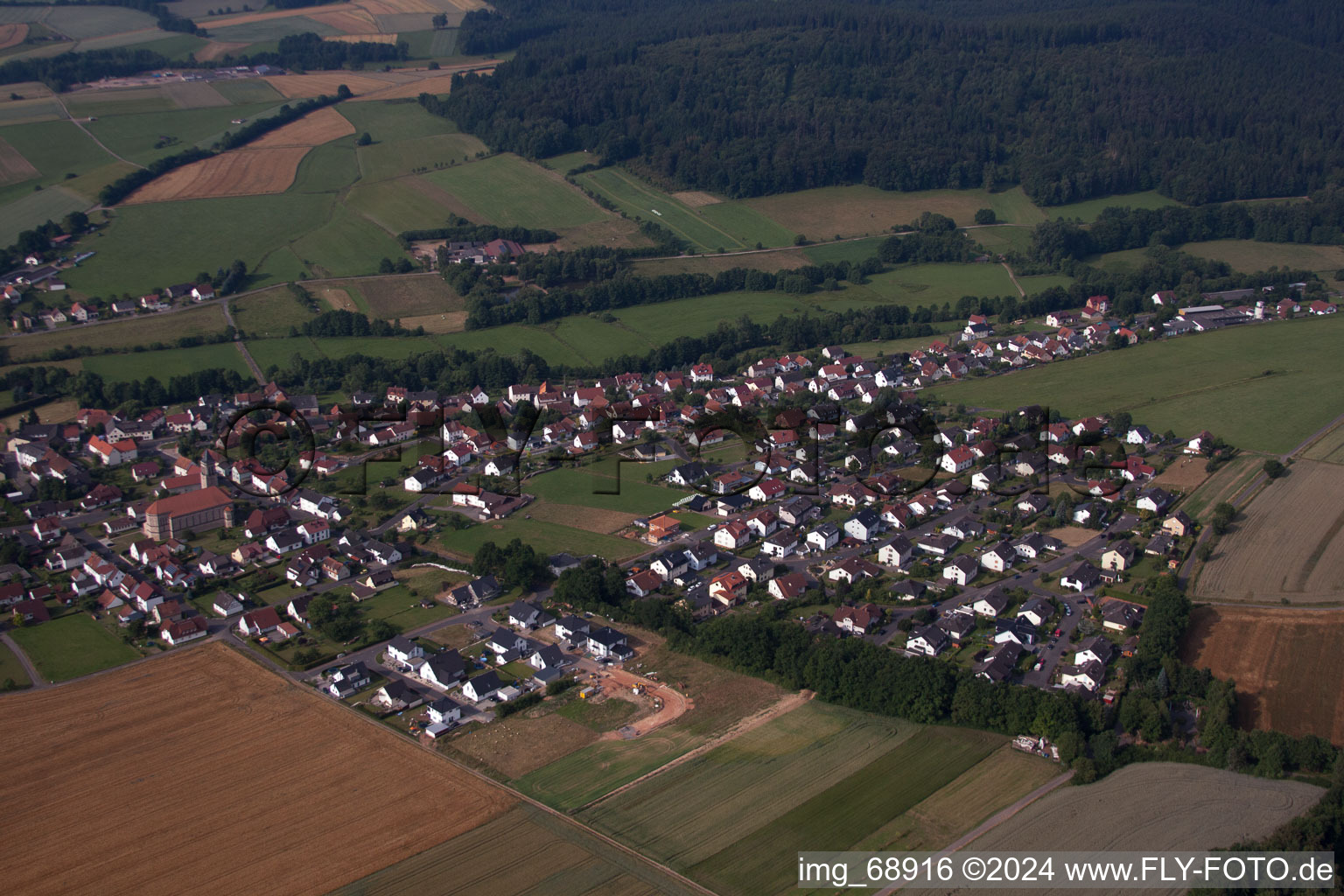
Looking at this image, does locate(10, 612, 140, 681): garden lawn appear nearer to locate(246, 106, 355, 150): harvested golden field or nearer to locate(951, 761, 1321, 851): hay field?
locate(951, 761, 1321, 851): hay field

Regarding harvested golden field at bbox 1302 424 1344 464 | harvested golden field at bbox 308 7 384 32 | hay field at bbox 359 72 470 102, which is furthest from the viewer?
harvested golden field at bbox 308 7 384 32

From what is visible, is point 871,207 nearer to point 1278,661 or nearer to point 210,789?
point 1278,661

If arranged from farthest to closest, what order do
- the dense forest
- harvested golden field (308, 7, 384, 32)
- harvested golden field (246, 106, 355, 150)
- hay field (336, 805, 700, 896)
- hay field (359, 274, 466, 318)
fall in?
harvested golden field (308, 7, 384, 32), harvested golden field (246, 106, 355, 150), the dense forest, hay field (359, 274, 466, 318), hay field (336, 805, 700, 896)

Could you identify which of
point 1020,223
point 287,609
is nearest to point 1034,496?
point 287,609

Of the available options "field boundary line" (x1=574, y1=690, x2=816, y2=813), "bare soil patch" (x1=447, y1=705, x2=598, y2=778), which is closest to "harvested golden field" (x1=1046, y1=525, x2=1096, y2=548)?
"field boundary line" (x1=574, y1=690, x2=816, y2=813)

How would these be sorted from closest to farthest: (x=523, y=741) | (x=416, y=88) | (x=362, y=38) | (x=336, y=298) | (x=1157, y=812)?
(x=1157, y=812) < (x=523, y=741) < (x=336, y=298) < (x=416, y=88) < (x=362, y=38)

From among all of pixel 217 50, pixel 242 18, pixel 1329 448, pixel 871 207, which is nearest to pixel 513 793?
pixel 1329 448
